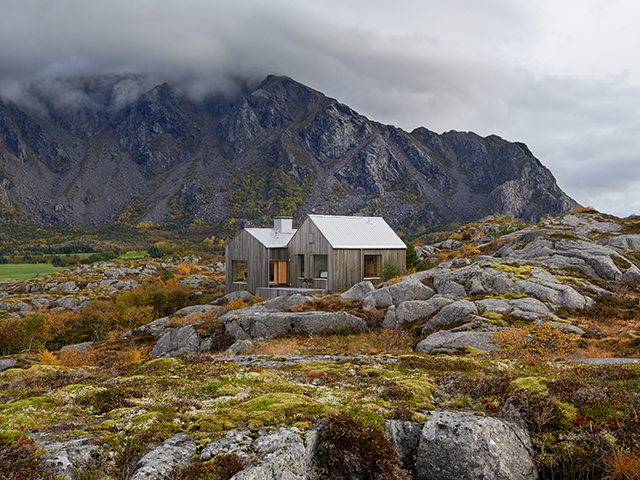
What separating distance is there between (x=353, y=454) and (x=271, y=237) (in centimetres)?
3447

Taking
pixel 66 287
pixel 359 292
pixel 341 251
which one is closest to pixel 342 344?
pixel 359 292

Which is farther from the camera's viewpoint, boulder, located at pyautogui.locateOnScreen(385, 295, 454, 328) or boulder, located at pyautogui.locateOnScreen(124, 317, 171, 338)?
boulder, located at pyautogui.locateOnScreen(124, 317, 171, 338)

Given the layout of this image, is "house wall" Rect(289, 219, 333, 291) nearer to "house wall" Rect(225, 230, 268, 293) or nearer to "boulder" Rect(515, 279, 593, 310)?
"house wall" Rect(225, 230, 268, 293)

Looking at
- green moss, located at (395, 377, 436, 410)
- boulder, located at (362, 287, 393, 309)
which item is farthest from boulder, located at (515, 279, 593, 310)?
green moss, located at (395, 377, 436, 410)

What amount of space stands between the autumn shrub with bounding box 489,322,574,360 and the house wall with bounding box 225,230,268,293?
86.5 feet

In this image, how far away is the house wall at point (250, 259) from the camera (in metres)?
37.7

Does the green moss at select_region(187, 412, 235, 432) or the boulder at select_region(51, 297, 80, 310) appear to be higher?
the green moss at select_region(187, 412, 235, 432)

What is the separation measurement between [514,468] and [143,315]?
3602 centimetres

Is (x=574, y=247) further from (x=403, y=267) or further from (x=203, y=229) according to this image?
(x=203, y=229)

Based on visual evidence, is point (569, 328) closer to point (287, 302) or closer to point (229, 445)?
point (229, 445)

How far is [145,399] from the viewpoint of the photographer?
699 cm

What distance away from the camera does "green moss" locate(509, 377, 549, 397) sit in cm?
666

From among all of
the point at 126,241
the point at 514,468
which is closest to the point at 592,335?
the point at 514,468

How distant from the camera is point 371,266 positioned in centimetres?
3659
